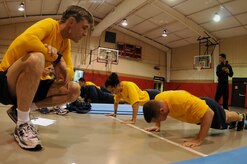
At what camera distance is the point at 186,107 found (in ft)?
6.35

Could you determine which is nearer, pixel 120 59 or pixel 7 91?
pixel 7 91

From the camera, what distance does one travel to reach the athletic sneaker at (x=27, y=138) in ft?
4.26

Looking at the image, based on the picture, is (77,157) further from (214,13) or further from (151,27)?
(151,27)

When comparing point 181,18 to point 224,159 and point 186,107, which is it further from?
point 224,159

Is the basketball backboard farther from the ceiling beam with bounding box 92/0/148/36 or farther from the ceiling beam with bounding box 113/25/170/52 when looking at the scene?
the ceiling beam with bounding box 113/25/170/52

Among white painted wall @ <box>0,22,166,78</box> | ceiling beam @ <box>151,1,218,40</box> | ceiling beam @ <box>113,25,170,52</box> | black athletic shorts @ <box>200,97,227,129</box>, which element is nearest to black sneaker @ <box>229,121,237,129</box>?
black athletic shorts @ <box>200,97,227,129</box>

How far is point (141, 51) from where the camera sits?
1317 centimetres

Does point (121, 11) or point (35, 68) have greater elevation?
point (121, 11)

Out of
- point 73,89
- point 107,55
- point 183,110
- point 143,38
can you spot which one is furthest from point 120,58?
point 73,89

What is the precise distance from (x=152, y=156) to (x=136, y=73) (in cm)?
1161

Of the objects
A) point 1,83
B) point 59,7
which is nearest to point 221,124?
point 1,83

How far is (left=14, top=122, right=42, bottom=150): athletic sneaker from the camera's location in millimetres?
1300

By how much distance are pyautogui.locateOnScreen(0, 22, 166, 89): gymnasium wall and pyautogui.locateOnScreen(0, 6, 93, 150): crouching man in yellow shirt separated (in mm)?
9649

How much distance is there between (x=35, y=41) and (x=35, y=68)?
170 mm
